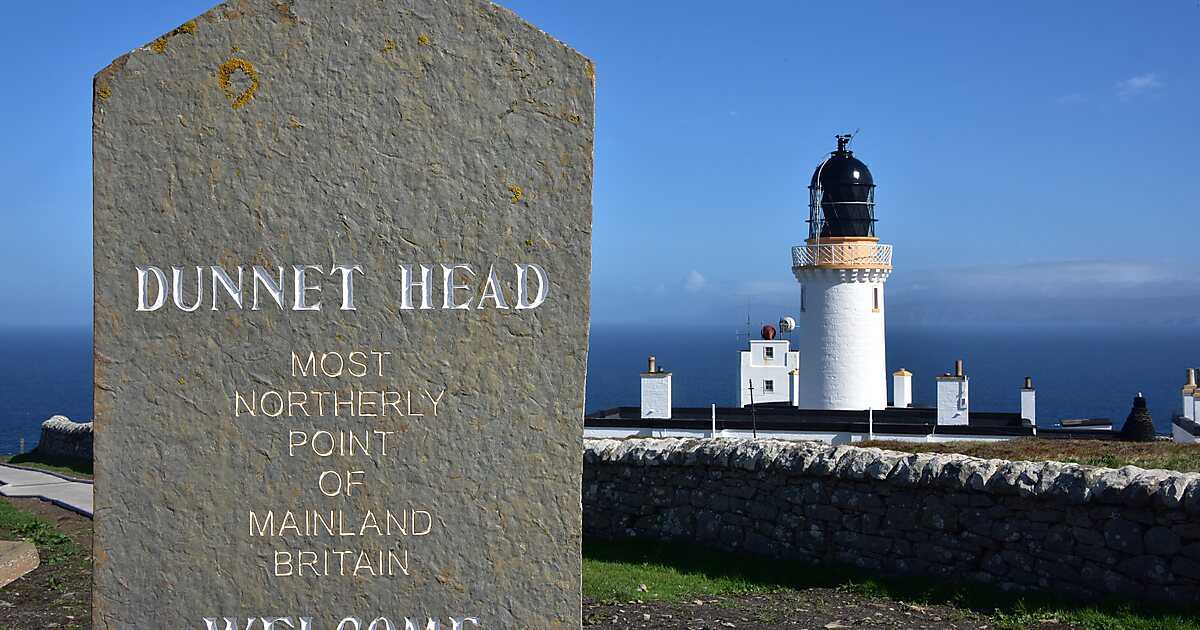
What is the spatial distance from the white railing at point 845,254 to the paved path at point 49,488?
69.0ft

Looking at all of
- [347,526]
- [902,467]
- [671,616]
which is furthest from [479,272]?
[902,467]

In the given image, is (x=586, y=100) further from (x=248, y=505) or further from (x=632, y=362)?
(x=632, y=362)

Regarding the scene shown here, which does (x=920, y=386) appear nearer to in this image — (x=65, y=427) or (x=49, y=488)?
(x=65, y=427)

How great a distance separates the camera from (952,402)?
27.5 m

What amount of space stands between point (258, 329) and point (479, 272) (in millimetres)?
960

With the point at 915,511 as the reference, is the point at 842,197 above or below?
above

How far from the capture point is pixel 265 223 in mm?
4750

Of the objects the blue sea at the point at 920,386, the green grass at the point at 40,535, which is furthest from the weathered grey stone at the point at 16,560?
the blue sea at the point at 920,386

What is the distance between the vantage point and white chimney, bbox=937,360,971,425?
27.4 meters

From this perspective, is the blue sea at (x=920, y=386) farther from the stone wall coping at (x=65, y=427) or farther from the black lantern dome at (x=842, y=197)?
the black lantern dome at (x=842, y=197)

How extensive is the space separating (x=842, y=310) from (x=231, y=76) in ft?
94.5

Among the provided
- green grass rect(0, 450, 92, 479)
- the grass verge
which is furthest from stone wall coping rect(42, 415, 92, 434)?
the grass verge

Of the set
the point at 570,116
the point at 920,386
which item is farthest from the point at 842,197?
the point at 920,386

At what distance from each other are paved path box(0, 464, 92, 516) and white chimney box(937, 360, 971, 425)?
63.1 feet
